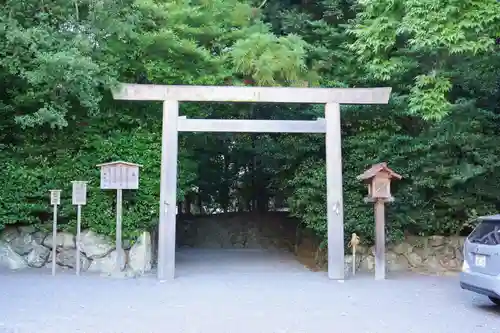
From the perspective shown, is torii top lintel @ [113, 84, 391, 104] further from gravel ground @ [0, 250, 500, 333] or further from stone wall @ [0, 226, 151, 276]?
gravel ground @ [0, 250, 500, 333]

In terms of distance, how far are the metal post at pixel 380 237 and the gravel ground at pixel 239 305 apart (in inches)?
9.8

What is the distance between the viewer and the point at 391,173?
9.66 metres

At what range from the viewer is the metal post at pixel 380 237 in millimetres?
9766

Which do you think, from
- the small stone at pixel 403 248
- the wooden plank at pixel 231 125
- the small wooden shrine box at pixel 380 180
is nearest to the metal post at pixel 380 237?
the small wooden shrine box at pixel 380 180

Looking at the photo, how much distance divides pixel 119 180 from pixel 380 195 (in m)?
5.11

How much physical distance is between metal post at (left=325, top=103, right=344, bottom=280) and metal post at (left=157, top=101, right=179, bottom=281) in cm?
302

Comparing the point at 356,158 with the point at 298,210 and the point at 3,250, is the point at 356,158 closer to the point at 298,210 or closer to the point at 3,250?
the point at 298,210

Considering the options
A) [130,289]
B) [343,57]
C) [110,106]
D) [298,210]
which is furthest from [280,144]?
[130,289]

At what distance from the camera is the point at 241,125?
9836 mm

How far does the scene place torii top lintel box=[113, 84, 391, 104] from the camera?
9750mm

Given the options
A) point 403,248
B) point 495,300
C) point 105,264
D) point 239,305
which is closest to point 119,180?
point 105,264

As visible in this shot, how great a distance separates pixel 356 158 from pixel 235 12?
4.67 metres

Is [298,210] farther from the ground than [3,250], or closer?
farther from the ground

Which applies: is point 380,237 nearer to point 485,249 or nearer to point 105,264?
point 485,249
